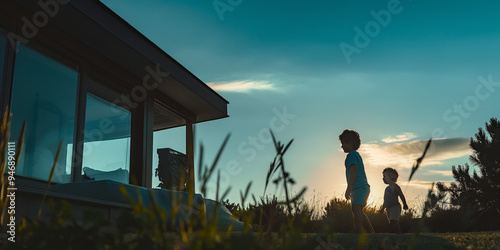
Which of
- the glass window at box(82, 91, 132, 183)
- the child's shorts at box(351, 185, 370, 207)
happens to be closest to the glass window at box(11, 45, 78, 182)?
the glass window at box(82, 91, 132, 183)

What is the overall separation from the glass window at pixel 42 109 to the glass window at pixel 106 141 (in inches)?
18.3

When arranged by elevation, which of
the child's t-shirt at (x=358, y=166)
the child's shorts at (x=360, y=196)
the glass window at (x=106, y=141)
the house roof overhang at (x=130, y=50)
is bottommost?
the child's shorts at (x=360, y=196)

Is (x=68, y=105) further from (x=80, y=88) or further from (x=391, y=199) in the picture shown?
(x=391, y=199)

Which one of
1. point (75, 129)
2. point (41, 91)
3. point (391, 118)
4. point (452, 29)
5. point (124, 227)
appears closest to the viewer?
point (124, 227)

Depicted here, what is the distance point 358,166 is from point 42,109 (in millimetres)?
3840

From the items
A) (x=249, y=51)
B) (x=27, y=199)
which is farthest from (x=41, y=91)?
(x=249, y=51)

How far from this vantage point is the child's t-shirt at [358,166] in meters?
5.05

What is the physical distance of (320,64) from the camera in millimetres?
6422

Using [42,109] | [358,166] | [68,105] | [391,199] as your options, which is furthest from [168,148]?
[391,199]

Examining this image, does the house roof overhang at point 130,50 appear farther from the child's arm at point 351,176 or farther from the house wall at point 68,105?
the child's arm at point 351,176

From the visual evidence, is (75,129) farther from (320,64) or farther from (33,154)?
(320,64)

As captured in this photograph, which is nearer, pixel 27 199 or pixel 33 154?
pixel 27 199

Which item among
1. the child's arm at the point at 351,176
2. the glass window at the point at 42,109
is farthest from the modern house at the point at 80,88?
the child's arm at the point at 351,176

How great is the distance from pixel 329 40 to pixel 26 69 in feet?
14.2
